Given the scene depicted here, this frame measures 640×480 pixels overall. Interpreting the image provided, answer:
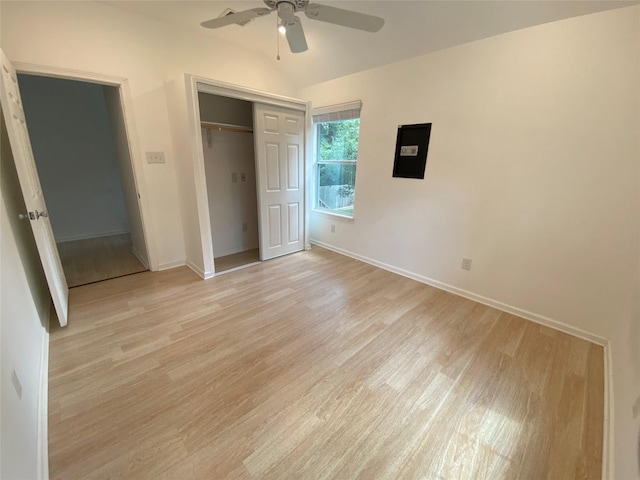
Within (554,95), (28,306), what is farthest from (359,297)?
(28,306)

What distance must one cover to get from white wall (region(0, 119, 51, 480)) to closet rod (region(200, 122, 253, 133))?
1673mm

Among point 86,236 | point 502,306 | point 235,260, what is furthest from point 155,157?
point 502,306

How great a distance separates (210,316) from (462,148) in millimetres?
2818

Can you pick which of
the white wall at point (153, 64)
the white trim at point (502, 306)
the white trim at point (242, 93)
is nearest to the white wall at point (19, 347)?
the white wall at point (153, 64)

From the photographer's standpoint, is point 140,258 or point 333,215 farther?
point 333,215

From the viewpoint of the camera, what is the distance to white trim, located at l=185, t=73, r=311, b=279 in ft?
8.19

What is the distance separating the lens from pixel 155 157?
113 inches

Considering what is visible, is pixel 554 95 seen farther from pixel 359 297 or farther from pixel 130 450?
pixel 130 450

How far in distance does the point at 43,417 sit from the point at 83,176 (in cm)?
422

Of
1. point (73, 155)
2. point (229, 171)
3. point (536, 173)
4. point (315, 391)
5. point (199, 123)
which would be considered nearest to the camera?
point (315, 391)

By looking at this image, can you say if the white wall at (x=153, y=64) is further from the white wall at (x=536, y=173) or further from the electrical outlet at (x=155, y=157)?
the white wall at (x=536, y=173)

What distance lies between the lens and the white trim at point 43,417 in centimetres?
113

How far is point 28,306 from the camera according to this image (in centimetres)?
167

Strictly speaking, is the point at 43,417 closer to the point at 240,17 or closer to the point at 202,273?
the point at 202,273
